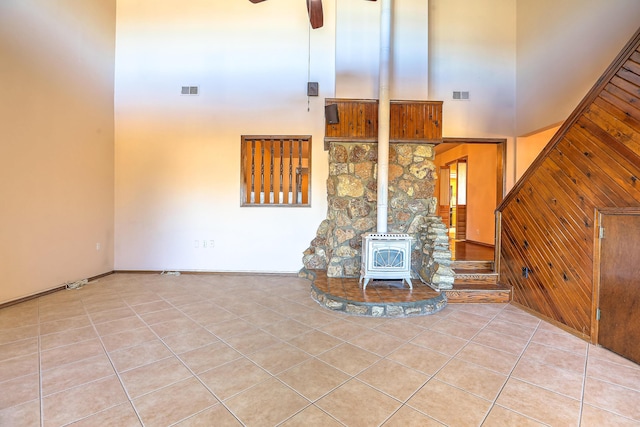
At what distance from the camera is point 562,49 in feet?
13.0

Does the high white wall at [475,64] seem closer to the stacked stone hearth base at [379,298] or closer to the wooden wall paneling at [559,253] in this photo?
the wooden wall paneling at [559,253]

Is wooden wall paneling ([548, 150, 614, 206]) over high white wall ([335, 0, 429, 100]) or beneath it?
beneath

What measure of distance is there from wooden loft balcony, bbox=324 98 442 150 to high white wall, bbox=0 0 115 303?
3651mm

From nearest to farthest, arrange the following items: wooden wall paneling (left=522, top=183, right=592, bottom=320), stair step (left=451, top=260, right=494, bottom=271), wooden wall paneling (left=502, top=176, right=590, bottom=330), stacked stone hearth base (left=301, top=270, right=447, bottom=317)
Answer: wooden wall paneling (left=522, top=183, right=592, bottom=320), wooden wall paneling (left=502, top=176, right=590, bottom=330), stacked stone hearth base (left=301, top=270, right=447, bottom=317), stair step (left=451, top=260, right=494, bottom=271)

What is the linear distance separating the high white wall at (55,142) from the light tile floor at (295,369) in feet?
2.44

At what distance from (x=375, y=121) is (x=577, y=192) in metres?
2.32

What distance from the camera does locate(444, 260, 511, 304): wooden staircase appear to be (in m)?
3.35

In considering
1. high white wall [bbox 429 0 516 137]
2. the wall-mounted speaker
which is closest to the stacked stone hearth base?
the wall-mounted speaker

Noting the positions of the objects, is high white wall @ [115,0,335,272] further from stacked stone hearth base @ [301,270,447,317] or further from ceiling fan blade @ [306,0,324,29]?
stacked stone hearth base @ [301,270,447,317]

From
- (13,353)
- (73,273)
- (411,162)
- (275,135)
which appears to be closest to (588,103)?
(411,162)

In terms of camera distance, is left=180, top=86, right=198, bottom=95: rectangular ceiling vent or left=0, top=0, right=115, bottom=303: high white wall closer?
left=0, top=0, right=115, bottom=303: high white wall

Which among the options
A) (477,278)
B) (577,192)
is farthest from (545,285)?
(577,192)

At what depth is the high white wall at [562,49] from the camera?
3.34 meters

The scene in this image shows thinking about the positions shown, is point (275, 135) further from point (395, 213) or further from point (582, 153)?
point (582, 153)
